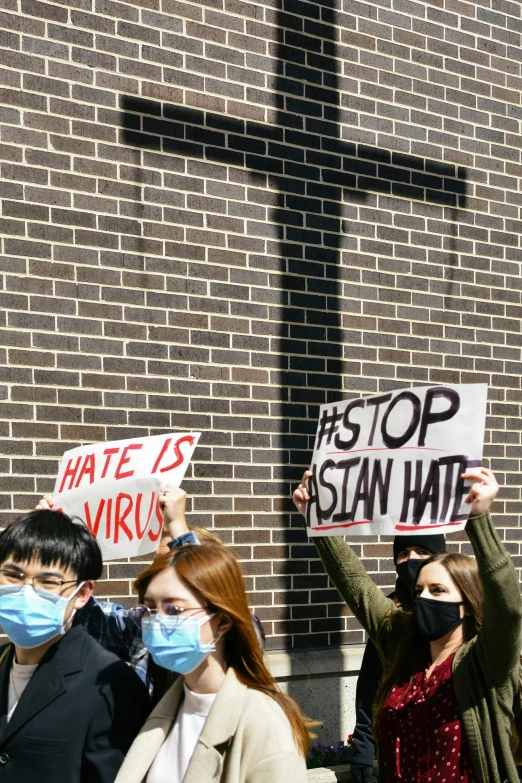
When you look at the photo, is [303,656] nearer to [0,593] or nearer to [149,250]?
[149,250]

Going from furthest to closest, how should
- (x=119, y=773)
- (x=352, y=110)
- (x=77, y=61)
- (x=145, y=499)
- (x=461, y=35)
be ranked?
(x=461, y=35)
(x=352, y=110)
(x=77, y=61)
(x=145, y=499)
(x=119, y=773)

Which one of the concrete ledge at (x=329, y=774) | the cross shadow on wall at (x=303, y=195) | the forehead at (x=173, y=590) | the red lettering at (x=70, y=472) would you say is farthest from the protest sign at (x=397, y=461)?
the cross shadow on wall at (x=303, y=195)

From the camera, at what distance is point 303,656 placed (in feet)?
23.0

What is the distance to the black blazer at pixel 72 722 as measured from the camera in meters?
2.70

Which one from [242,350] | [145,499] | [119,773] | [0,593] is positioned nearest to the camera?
[119,773]

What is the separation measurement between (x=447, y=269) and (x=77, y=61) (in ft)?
10.0

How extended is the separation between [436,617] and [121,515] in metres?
1.17

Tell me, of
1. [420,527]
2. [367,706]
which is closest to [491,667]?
[420,527]

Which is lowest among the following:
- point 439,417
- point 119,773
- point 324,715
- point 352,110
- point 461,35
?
point 324,715

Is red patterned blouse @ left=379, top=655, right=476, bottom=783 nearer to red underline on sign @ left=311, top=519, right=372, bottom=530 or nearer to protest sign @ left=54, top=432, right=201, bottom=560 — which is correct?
red underline on sign @ left=311, top=519, right=372, bottom=530

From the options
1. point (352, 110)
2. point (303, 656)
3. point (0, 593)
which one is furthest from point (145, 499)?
point (352, 110)

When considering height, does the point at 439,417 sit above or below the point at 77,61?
below

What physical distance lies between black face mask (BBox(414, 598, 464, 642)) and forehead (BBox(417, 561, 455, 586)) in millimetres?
64

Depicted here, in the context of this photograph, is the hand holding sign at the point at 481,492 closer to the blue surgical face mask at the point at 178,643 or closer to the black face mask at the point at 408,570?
the blue surgical face mask at the point at 178,643
